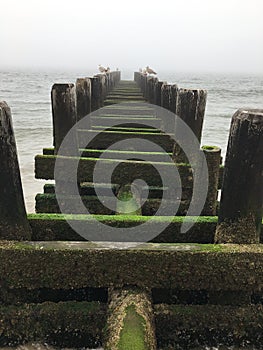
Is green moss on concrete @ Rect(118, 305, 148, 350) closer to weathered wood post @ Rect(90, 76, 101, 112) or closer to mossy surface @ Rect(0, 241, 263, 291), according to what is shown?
mossy surface @ Rect(0, 241, 263, 291)

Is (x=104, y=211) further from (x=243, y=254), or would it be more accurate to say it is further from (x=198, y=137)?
(x=243, y=254)

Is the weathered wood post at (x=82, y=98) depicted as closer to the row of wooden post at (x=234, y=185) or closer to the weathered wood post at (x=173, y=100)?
the weathered wood post at (x=173, y=100)

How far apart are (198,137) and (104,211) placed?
1441 mm

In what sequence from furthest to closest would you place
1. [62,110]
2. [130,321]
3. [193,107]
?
[62,110] → [193,107] → [130,321]

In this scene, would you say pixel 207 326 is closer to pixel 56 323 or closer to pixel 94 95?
pixel 56 323

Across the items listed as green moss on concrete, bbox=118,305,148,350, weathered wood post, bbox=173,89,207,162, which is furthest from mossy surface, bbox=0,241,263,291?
weathered wood post, bbox=173,89,207,162

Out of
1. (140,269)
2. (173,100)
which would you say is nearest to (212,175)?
(140,269)

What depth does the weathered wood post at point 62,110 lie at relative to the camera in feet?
14.8

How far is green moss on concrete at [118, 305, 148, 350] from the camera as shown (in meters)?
2.13

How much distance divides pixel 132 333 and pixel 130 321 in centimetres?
11

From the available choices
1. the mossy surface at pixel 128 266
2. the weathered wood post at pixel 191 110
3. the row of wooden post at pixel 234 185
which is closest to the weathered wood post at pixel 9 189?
the row of wooden post at pixel 234 185

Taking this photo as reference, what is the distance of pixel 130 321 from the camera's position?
231 cm

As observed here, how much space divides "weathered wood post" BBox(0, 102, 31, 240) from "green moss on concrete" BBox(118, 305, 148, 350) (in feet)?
3.66

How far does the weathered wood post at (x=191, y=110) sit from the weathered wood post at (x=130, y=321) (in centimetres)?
208
